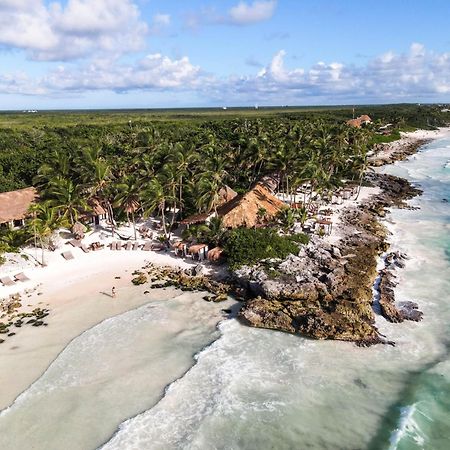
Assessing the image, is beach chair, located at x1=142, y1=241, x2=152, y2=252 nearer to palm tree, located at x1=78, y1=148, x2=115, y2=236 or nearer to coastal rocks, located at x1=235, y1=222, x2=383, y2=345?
palm tree, located at x1=78, y1=148, x2=115, y2=236

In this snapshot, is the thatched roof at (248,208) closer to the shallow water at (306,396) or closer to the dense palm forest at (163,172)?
the dense palm forest at (163,172)

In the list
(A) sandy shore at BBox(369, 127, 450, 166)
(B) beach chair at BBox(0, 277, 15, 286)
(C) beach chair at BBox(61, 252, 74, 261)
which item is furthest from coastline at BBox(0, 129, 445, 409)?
(A) sandy shore at BBox(369, 127, 450, 166)

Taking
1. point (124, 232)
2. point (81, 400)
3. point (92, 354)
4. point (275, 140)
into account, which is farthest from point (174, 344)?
point (275, 140)

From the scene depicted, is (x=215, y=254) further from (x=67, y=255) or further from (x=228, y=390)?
(x=228, y=390)

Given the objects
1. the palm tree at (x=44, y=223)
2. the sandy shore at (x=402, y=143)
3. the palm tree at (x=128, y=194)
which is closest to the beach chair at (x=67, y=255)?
the palm tree at (x=44, y=223)

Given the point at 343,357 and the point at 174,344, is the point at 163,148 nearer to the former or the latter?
the point at 174,344

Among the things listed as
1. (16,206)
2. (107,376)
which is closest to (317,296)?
(107,376)
